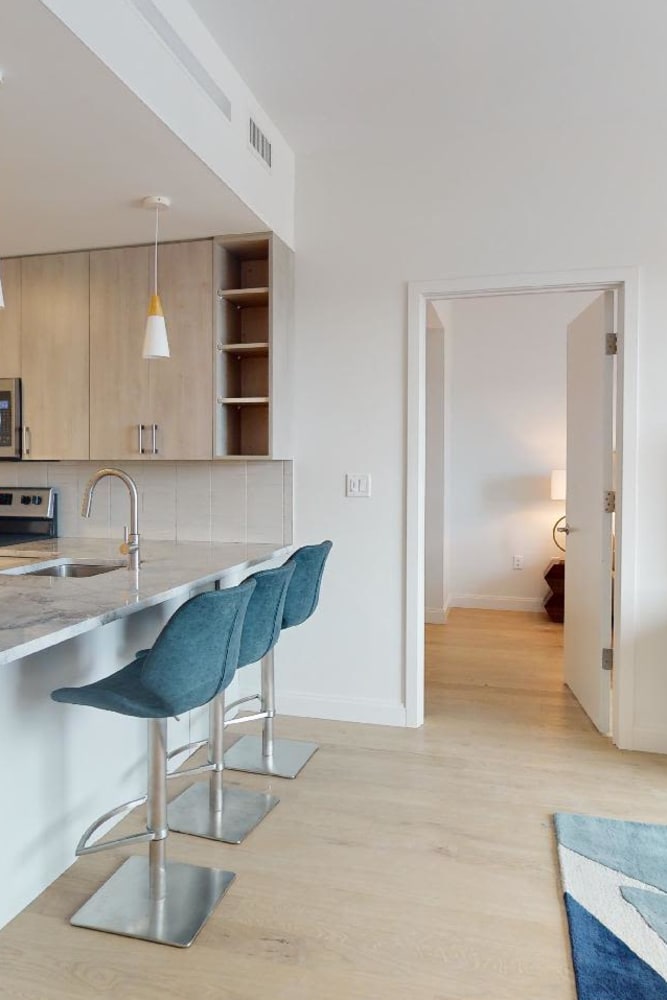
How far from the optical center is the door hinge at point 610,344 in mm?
3144

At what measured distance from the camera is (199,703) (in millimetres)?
1854

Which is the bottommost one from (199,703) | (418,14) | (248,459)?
(199,703)

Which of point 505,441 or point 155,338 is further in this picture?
point 505,441

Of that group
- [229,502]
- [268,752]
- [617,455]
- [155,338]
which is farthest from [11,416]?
[617,455]

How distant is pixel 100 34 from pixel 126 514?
2227 mm

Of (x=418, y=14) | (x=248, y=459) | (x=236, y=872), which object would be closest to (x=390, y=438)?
(x=248, y=459)

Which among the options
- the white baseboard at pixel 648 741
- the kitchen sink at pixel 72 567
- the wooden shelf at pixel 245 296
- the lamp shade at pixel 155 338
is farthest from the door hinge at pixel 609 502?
the kitchen sink at pixel 72 567

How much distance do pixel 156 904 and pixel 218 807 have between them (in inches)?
20.5

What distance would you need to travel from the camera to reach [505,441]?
6148mm

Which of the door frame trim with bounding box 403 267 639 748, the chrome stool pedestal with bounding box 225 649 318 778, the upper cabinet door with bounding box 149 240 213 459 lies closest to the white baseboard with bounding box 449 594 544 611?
the door frame trim with bounding box 403 267 639 748

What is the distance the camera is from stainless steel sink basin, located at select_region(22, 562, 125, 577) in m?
2.81

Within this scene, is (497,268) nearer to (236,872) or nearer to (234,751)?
(234,751)

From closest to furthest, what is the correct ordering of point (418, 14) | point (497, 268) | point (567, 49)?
point (418, 14) < point (567, 49) < point (497, 268)

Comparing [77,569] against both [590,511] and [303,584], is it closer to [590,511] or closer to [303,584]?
[303,584]
